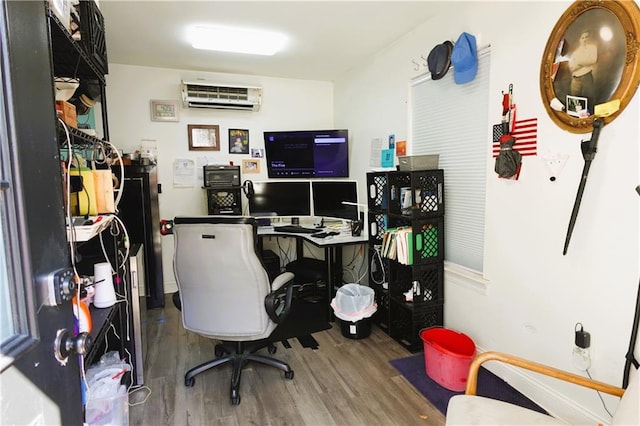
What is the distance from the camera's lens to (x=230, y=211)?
397cm

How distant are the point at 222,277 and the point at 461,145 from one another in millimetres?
1844

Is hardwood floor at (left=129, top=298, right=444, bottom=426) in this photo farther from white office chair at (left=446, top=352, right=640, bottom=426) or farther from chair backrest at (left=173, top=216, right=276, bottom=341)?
white office chair at (left=446, top=352, right=640, bottom=426)

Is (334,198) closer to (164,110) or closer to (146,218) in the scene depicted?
(146,218)

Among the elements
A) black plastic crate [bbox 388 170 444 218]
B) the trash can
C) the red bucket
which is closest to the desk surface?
the trash can

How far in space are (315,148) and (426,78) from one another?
1.65 metres

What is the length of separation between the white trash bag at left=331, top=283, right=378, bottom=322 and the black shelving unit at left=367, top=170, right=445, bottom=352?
16 cm

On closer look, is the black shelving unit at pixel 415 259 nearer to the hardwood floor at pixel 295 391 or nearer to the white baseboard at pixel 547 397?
the hardwood floor at pixel 295 391

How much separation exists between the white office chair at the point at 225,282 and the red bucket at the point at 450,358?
3.17ft

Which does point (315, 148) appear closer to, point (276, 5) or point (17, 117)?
point (276, 5)

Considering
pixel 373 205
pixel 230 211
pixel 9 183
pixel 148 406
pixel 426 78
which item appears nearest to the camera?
pixel 9 183

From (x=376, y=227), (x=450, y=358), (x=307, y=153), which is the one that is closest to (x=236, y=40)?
(x=307, y=153)

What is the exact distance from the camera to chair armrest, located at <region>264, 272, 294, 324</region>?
6.97 feet

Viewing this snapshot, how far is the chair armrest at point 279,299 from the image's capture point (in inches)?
83.7

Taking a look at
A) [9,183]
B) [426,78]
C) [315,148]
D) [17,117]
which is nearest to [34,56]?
[17,117]
